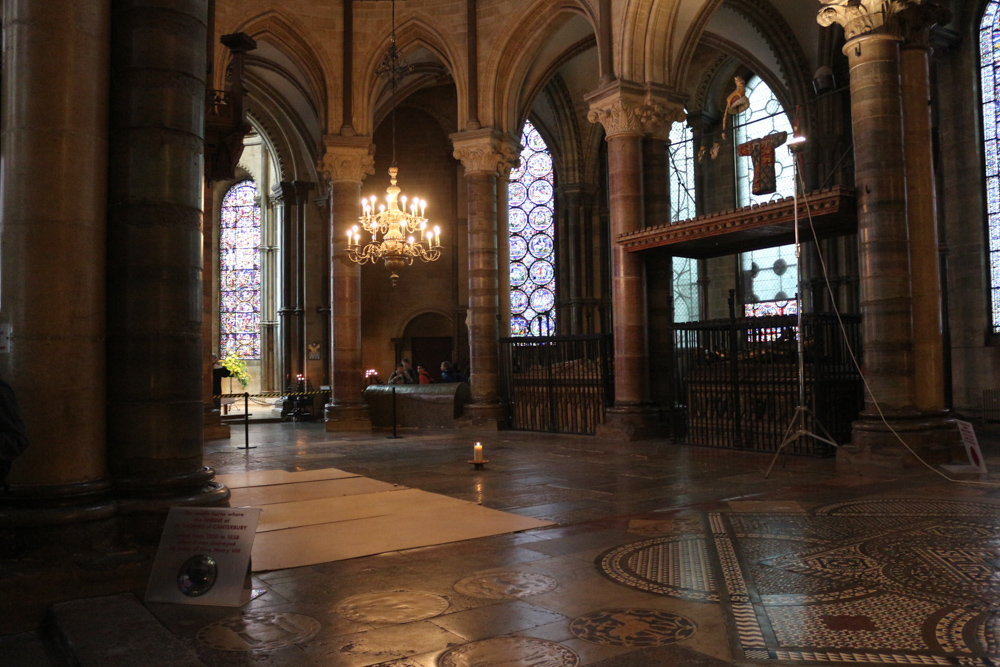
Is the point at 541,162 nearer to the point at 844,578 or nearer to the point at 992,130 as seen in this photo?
the point at 992,130

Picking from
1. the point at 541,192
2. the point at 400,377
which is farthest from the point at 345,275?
the point at 541,192

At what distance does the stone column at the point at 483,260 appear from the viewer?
615 inches

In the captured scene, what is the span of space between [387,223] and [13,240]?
10.0 metres

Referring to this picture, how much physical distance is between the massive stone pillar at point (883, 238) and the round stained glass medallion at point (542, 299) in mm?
14751

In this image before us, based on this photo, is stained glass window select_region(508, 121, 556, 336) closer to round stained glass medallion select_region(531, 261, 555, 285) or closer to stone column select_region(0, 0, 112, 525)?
round stained glass medallion select_region(531, 261, 555, 285)

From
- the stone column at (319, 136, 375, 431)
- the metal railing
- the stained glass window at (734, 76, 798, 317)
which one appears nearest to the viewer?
the metal railing

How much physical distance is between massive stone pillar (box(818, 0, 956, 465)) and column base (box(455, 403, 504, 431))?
7444 millimetres

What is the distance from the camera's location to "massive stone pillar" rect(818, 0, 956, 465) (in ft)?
29.3

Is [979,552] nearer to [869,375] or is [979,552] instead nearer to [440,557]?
[440,557]

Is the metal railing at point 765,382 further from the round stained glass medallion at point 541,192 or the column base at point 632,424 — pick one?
the round stained glass medallion at point 541,192

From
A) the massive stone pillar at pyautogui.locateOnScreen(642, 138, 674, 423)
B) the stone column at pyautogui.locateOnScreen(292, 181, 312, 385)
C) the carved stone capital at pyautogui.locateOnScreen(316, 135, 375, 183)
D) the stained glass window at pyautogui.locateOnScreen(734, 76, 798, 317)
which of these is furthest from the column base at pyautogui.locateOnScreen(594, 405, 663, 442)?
the stone column at pyautogui.locateOnScreen(292, 181, 312, 385)

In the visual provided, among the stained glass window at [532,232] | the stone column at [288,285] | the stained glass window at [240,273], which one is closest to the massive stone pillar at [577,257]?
the stained glass window at [532,232]

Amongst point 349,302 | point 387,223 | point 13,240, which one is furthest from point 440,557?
point 349,302

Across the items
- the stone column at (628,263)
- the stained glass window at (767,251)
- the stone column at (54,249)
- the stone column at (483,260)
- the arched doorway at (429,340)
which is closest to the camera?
the stone column at (54,249)
